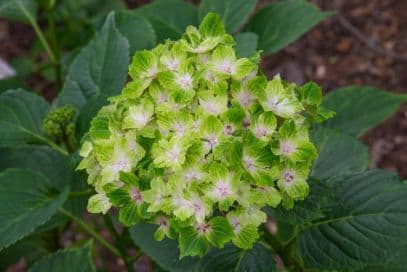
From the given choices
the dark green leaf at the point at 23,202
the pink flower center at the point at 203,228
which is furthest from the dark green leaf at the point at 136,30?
the pink flower center at the point at 203,228

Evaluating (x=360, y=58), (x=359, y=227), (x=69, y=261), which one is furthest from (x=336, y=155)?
(x=360, y=58)

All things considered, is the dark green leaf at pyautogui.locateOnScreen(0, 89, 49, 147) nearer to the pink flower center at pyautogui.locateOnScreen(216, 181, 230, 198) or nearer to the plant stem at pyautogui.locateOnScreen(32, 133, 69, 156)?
the plant stem at pyautogui.locateOnScreen(32, 133, 69, 156)

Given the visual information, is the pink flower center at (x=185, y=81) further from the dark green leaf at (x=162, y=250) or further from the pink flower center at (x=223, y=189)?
the dark green leaf at (x=162, y=250)

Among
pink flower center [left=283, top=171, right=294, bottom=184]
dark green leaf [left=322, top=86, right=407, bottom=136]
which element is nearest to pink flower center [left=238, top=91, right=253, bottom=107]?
pink flower center [left=283, top=171, right=294, bottom=184]

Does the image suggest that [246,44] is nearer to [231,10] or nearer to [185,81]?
[231,10]

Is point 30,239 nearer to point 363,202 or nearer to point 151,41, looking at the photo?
point 151,41

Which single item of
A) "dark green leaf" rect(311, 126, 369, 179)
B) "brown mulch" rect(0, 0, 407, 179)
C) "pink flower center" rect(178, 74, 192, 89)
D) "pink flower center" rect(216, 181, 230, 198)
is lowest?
"brown mulch" rect(0, 0, 407, 179)

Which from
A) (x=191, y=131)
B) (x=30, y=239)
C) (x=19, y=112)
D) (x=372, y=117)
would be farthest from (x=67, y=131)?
(x=372, y=117)
